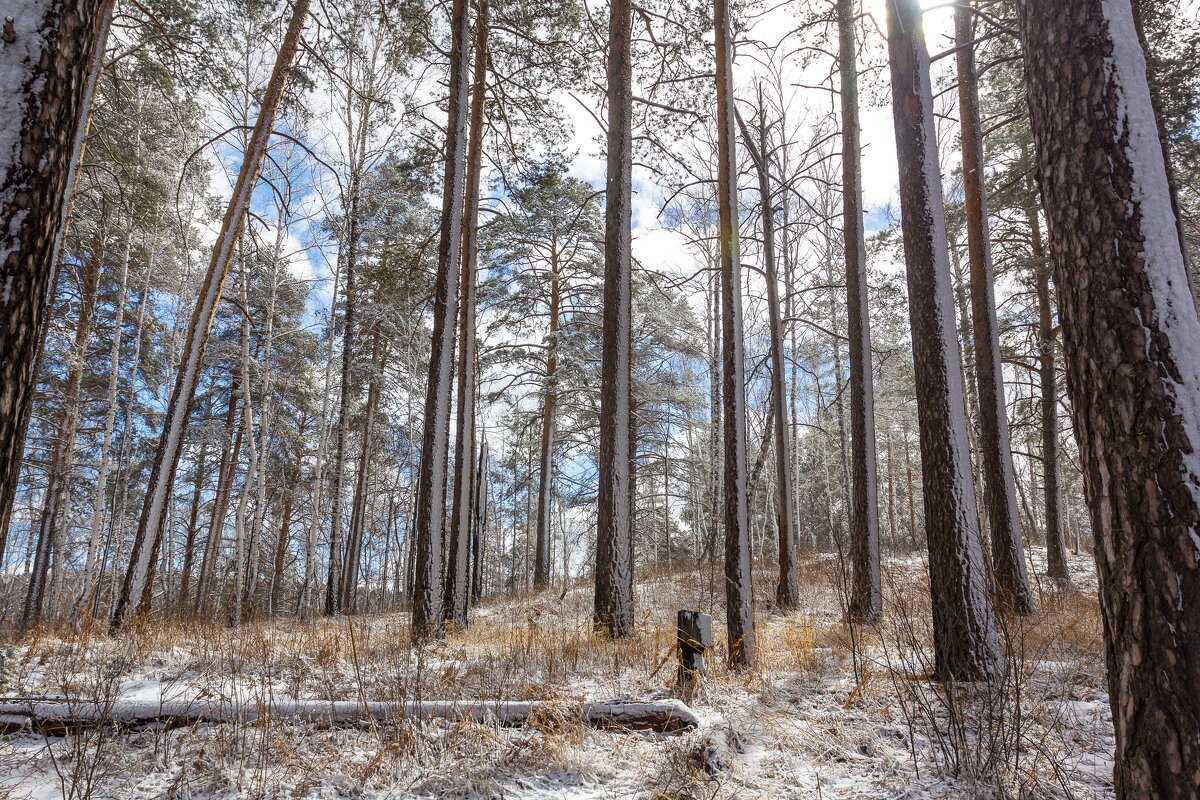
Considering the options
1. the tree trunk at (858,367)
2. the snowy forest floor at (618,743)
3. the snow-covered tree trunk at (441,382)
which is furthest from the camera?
the tree trunk at (858,367)

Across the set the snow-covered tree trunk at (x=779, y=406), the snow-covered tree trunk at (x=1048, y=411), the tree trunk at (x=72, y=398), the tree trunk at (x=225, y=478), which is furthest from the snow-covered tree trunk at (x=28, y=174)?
the tree trunk at (x=225, y=478)

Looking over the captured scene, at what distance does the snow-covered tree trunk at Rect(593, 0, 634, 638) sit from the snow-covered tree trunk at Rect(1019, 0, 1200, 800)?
499 cm

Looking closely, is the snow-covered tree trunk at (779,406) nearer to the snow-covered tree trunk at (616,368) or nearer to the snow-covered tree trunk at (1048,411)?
the snow-covered tree trunk at (616,368)

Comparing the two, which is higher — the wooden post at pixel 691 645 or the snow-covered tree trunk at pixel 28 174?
the snow-covered tree trunk at pixel 28 174

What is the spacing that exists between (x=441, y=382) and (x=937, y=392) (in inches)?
211

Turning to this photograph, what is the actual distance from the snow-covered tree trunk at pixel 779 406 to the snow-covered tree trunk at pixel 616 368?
2415 mm

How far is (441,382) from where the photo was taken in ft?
22.7

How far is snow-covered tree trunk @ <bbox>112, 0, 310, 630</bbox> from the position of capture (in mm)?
7152

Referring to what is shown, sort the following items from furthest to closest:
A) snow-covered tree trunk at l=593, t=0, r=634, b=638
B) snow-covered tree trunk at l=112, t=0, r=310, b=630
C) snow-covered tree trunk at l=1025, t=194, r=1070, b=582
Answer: snow-covered tree trunk at l=1025, t=194, r=1070, b=582, snow-covered tree trunk at l=112, t=0, r=310, b=630, snow-covered tree trunk at l=593, t=0, r=634, b=638

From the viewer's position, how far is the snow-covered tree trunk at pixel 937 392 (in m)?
4.03

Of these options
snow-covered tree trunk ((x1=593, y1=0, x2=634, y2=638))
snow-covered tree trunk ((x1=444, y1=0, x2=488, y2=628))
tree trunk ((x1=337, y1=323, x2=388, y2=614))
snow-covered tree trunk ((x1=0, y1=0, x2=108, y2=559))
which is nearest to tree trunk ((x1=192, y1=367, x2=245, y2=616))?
tree trunk ((x1=337, y1=323, x2=388, y2=614))

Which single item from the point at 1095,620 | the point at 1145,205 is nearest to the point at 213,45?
the point at 1145,205

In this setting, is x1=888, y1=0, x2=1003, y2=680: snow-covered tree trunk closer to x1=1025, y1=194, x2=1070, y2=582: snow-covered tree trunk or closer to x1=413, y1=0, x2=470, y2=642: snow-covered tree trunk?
x1=413, y1=0, x2=470, y2=642: snow-covered tree trunk

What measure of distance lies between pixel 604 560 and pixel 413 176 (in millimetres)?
7466
